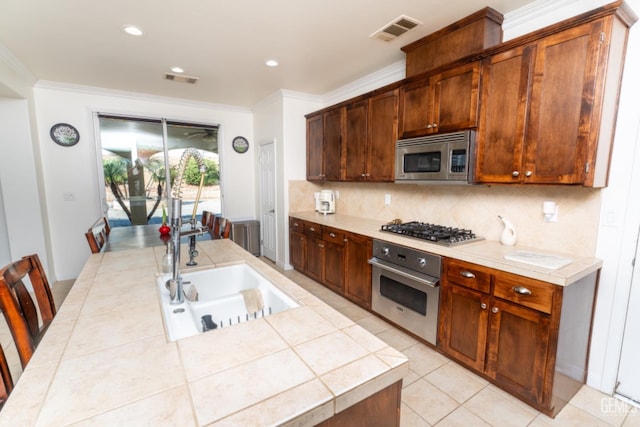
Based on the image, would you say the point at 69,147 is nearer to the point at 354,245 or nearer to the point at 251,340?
the point at 354,245

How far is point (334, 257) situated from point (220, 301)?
7.09 feet

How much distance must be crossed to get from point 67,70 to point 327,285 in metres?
3.88

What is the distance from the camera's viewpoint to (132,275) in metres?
1.54

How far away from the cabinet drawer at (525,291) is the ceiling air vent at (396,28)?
2.02m

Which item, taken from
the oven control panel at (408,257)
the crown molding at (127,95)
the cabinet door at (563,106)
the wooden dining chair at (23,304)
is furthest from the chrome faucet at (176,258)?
the crown molding at (127,95)

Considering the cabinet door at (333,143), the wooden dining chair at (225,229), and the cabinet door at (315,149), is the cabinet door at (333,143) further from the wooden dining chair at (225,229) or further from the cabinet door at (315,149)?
the wooden dining chair at (225,229)

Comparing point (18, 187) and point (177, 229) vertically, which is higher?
point (18, 187)

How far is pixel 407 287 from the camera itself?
2.55 m

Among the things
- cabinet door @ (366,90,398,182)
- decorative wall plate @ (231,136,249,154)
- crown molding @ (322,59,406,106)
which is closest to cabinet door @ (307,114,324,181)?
crown molding @ (322,59,406,106)

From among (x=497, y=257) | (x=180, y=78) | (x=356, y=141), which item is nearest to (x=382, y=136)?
(x=356, y=141)

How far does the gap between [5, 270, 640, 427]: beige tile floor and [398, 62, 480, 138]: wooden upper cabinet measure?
1850 millimetres

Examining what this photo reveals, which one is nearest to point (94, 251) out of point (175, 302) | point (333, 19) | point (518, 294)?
point (175, 302)

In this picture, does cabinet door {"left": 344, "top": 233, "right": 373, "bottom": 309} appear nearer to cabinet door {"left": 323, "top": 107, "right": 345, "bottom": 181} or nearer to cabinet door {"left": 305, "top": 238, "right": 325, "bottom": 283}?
cabinet door {"left": 305, "top": 238, "right": 325, "bottom": 283}

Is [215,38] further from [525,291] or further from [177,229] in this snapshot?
[525,291]
